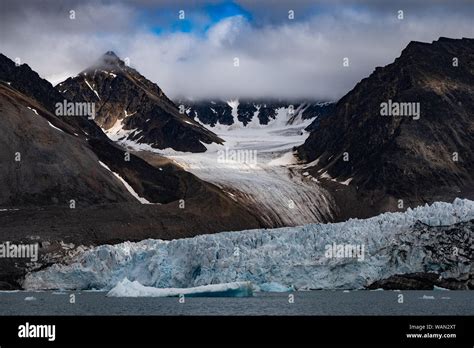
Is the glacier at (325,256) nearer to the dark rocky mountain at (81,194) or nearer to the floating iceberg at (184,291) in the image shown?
the floating iceberg at (184,291)

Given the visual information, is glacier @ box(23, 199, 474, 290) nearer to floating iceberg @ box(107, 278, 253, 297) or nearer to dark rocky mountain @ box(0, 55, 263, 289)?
floating iceberg @ box(107, 278, 253, 297)

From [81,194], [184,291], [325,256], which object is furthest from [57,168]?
[184,291]

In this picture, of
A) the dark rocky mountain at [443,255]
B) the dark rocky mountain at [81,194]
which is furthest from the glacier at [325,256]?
the dark rocky mountain at [81,194]
